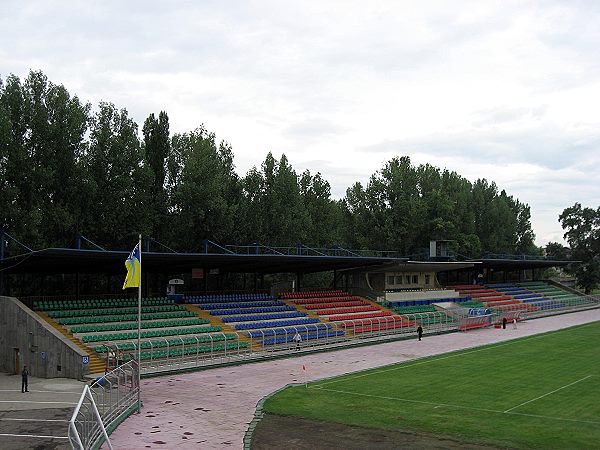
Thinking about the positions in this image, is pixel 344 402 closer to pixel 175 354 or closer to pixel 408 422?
pixel 408 422

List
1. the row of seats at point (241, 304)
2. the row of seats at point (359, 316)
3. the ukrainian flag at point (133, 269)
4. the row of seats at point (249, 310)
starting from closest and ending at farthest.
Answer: the ukrainian flag at point (133, 269)
the row of seats at point (249, 310)
the row of seats at point (241, 304)
the row of seats at point (359, 316)

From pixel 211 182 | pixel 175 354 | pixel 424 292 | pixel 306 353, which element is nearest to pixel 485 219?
pixel 424 292

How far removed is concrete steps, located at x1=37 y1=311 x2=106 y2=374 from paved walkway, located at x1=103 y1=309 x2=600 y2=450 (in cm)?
351

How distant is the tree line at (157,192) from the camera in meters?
48.0

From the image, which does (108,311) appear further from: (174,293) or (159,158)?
(159,158)

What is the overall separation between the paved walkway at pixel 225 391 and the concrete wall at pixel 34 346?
16.3 feet

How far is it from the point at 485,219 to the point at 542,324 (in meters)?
49.3

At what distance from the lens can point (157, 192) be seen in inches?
2334

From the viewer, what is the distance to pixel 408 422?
2325 cm

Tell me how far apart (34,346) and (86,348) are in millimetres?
2938

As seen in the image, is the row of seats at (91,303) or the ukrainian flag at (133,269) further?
the row of seats at (91,303)

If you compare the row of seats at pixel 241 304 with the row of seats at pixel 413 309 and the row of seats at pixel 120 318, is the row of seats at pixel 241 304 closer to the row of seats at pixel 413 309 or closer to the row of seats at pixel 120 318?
the row of seats at pixel 120 318

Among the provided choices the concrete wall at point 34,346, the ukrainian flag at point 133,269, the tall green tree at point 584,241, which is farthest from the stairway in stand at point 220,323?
the tall green tree at point 584,241

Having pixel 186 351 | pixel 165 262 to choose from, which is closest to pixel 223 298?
pixel 165 262
